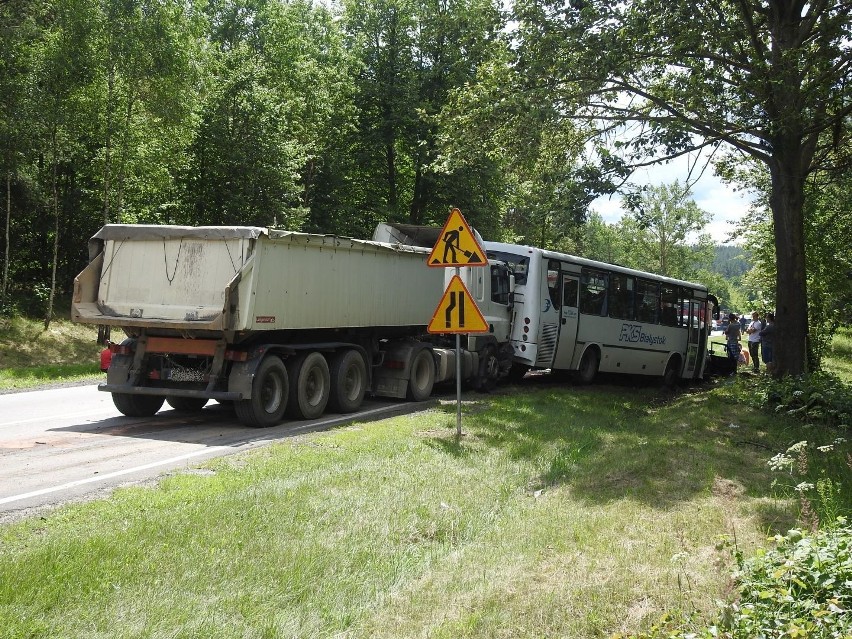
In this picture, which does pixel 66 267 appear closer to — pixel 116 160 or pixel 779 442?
pixel 116 160

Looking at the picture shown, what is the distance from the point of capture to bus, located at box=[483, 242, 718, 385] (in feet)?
55.0

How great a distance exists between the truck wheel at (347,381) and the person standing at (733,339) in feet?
56.4

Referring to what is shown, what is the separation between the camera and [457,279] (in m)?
10.2

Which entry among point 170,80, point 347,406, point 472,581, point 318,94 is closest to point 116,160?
point 170,80

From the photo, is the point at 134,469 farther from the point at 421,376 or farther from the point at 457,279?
the point at 421,376

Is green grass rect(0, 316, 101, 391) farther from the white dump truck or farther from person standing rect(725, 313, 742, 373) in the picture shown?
person standing rect(725, 313, 742, 373)

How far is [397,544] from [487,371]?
11094 mm

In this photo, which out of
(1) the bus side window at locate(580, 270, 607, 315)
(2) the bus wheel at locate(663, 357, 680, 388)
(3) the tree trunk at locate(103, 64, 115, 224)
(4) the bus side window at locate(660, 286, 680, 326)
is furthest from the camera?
(3) the tree trunk at locate(103, 64, 115, 224)

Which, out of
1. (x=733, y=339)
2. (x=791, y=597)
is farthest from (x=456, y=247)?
(x=733, y=339)

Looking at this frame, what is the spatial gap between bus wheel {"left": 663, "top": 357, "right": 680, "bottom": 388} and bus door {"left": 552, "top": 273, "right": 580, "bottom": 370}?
16.8ft

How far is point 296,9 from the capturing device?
1658 inches

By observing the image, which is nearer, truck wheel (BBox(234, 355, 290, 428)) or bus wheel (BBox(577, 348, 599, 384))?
truck wheel (BBox(234, 355, 290, 428))

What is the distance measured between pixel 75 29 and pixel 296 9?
21328 mm

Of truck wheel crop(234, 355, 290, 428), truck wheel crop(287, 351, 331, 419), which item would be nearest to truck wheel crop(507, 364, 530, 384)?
truck wheel crop(287, 351, 331, 419)
